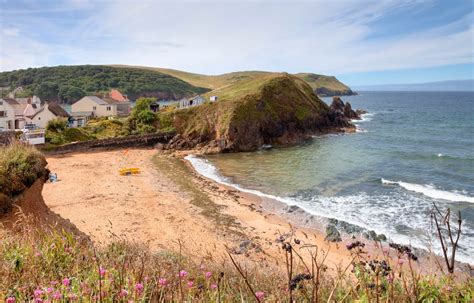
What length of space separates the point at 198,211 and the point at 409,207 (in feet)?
55.9

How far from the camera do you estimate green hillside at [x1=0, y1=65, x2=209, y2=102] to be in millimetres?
144750

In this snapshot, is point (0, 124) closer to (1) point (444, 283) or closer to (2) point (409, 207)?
(2) point (409, 207)

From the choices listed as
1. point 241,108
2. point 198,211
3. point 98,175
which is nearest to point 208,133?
point 241,108

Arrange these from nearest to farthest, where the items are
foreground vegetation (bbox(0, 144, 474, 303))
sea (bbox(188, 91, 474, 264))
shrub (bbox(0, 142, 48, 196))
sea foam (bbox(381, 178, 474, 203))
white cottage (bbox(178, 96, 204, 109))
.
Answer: foreground vegetation (bbox(0, 144, 474, 303)) → shrub (bbox(0, 142, 48, 196)) → sea (bbox(188, 91, 474, 264)) → sea foam (bbox(381, 178, 474, 203)) → white cottage (bbox(178, 96, 204, 109))

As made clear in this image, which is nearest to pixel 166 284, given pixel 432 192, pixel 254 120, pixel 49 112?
pixel 432 192

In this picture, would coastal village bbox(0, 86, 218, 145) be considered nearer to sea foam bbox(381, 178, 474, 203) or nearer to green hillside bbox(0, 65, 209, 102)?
sea foam bbox(381, 178, 474, 203)

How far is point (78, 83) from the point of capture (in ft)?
535

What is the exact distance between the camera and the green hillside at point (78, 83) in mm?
144750

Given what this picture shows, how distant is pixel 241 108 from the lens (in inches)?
2283

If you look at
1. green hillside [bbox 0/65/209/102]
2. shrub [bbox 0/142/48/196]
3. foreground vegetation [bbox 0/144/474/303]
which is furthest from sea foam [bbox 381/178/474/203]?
green hillside [bbox 0/65/209/102]

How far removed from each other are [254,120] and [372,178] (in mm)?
26181

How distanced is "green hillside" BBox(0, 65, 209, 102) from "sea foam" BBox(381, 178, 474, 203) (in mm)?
143745

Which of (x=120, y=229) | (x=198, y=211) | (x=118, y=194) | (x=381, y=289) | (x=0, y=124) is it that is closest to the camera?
(x=381, y=289)

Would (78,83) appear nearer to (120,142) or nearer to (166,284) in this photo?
(120,142)
